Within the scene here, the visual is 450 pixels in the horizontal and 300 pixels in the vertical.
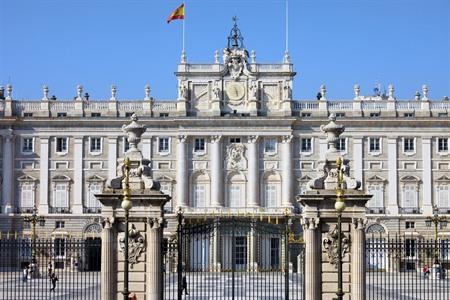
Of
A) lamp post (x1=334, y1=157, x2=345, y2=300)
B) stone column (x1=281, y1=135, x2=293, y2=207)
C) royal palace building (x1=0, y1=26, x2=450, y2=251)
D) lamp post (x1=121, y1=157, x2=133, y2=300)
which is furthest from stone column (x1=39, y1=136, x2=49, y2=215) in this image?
lamp post (x1=334, y1=157, x2=345, y2=300)

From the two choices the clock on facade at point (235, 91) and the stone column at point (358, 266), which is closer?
the stone column at point (358, 266)

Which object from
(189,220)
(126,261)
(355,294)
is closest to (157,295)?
(126,261)

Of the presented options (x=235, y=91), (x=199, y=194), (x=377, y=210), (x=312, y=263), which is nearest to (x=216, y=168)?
(x=199, y=194)

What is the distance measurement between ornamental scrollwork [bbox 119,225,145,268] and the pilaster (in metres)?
52.0

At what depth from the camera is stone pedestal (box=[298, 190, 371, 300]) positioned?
101ft

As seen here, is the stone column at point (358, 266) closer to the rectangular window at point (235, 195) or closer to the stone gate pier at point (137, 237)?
the stone gate pier at point (137, 237)

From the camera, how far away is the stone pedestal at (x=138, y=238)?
30734mm

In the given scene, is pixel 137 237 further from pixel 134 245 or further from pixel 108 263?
pixel 108 263

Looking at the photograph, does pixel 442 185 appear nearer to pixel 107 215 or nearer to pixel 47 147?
pixel 47 147

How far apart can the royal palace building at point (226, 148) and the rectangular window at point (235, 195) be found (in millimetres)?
94

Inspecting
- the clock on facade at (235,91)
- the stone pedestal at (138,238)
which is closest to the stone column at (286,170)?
the clock on facade at (235,91)

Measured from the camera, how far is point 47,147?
84438 millimetres

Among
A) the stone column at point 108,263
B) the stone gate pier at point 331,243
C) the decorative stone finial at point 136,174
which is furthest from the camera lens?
the decorative stone finial at point 136,174

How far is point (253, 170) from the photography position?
83562 mm
